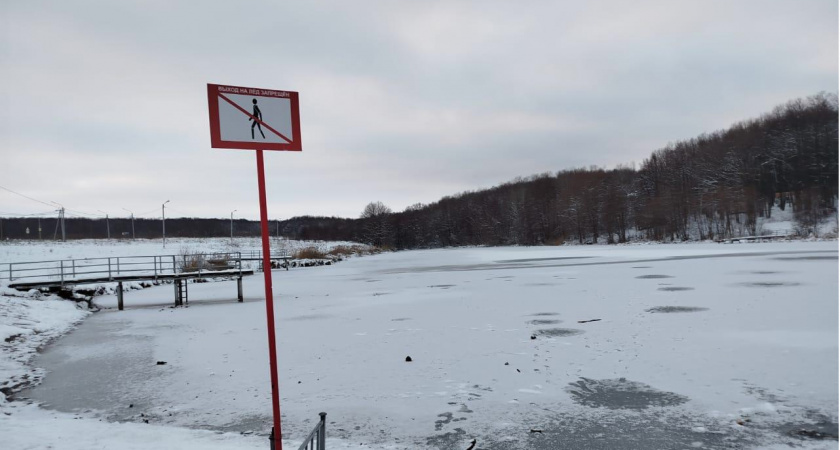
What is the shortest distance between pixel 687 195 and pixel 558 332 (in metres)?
80.0

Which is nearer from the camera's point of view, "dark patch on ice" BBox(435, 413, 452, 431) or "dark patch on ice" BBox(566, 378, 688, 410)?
"dark patch on ice" BBox(435, 413, 452, 431)

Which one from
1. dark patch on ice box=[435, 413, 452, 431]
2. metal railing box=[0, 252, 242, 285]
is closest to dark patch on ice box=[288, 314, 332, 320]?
metal railing box=[0, 252, 242, 285]

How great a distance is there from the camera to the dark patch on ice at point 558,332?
29.3 ft

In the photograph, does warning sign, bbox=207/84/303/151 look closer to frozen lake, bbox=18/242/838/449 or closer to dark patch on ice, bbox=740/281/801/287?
frozen lake, bbox=18/242/838/449

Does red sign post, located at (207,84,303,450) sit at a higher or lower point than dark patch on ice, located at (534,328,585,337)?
higher

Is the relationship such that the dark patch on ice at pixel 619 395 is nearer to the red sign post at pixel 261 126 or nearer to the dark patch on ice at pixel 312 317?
the red sign post at pixel 261 126

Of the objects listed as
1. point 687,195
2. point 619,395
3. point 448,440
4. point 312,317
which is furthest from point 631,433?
point 687,195

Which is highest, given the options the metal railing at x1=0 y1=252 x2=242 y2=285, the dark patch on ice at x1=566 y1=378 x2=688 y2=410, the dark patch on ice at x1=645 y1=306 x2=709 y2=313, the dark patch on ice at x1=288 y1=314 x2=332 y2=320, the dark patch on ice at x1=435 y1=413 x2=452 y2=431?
the metal railing at x1=0 y1=252 x2=242 y2=285

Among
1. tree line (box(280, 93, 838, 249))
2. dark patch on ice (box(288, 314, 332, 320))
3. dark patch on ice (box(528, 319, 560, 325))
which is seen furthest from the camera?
tree line (box(280, 93, 838, 249))

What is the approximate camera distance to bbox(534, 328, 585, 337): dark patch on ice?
8945 mm

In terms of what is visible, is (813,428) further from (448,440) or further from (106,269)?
(106,269)

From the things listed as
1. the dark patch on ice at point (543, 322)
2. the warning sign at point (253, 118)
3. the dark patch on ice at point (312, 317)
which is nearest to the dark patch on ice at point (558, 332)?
the dark patch on ice at point (543, 322)

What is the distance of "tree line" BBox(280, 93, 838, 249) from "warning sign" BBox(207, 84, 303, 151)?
214ft

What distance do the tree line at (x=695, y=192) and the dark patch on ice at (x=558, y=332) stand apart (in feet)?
192
